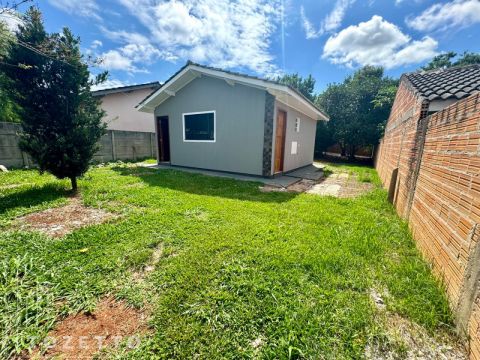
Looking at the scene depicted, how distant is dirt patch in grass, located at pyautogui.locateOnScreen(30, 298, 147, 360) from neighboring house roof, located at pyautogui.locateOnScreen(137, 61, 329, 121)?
593cm

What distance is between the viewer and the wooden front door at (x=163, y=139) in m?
9.48

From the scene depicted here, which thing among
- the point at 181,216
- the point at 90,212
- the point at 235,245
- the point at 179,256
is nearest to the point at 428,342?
the point at 235,245

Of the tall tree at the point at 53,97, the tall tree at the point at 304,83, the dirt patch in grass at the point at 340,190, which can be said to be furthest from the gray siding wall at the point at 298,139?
the tall tree at the point at 304,83

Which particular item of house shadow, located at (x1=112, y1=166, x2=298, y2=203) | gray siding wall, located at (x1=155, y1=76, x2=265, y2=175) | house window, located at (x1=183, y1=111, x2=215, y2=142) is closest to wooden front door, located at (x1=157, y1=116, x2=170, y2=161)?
gray siding wall, located at (x1=155, y1=76, x2=265, y2=175)

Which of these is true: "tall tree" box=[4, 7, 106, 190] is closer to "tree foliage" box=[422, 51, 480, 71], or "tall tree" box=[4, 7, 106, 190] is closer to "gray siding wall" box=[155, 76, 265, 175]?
"gray siding wall" box=[155, 76, 265, 175]

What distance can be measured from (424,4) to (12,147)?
1388 centimetres

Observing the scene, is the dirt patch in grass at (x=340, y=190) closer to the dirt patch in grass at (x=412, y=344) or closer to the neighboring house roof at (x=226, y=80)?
the neighboring house roof at (x=226, y=80)

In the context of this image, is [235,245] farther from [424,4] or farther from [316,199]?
[424,4]

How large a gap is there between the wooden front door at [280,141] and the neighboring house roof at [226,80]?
53 centimetres

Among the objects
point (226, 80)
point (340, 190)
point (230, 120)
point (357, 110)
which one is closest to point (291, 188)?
point (340, 190)

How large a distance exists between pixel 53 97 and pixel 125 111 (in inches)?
374

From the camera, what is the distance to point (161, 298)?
1687 millimetres

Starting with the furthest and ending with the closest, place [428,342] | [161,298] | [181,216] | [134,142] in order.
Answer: [134,142] → [181,216] → [161,298] → [428,342]

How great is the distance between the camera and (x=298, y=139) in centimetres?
898
